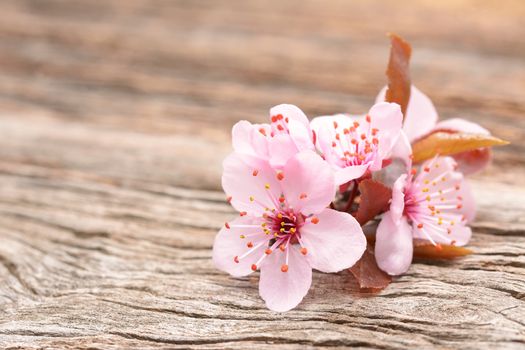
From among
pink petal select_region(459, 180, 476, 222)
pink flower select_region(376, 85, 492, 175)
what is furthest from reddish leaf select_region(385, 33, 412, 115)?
pink petal select_region(459, 180, 476, 222)

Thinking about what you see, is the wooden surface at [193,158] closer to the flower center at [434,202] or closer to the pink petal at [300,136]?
the flower center at [434,202]

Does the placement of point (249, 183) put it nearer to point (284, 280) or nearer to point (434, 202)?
point (284, 280)

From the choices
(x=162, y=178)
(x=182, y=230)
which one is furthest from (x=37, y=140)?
(x=182, y=230)

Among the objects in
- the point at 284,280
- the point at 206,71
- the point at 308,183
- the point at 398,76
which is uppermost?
the point at 206,71

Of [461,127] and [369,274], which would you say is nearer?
[369,274]

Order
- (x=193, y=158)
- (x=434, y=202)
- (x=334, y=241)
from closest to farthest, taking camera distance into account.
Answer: (x=334, y=241) → (x=434, y=202) → (x=193, y=158)

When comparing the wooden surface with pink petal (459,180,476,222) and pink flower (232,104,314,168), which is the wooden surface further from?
pink flower (232,104,314,168)

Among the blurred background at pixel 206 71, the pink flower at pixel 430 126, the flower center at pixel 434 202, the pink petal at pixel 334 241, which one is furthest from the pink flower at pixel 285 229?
the blurred background at pixel 206 71

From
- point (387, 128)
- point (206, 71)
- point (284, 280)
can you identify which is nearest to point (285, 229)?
point (284, 280)
